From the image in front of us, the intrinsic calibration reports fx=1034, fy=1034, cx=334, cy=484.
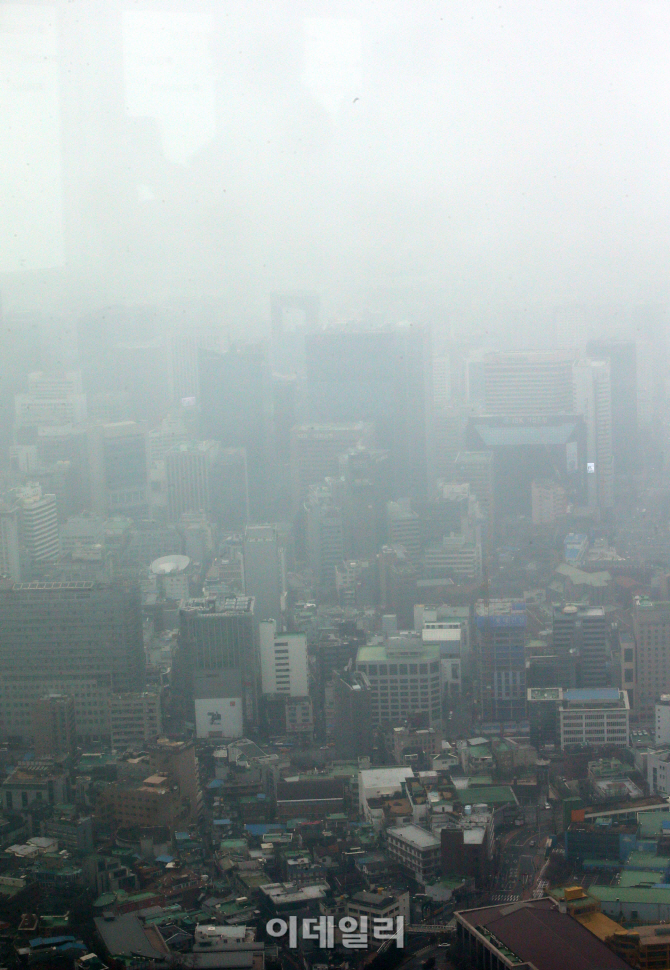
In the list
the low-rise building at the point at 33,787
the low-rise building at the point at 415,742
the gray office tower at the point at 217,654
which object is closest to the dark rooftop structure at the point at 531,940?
the low-rise building at the point at 415,742

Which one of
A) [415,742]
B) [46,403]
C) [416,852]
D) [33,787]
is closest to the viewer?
[416,852]

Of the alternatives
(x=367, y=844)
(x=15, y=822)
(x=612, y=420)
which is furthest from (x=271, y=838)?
(x=612, y=420)

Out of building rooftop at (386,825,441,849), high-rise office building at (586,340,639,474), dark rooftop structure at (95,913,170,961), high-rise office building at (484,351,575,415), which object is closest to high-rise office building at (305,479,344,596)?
high-rise office building at (484,351,575,415)

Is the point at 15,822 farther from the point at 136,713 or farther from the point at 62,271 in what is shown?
the point at 62,271

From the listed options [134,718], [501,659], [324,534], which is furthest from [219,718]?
[501,659]

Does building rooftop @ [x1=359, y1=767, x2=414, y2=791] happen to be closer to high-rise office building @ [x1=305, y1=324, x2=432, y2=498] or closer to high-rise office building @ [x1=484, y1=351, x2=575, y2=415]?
high-rise office building @ [x1=305, y1=324, x2=432, y2=498]

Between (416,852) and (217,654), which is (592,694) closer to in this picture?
(416,852)

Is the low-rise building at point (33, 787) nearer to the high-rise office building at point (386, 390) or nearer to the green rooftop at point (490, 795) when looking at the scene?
the green rooftop at point (490, 795)
